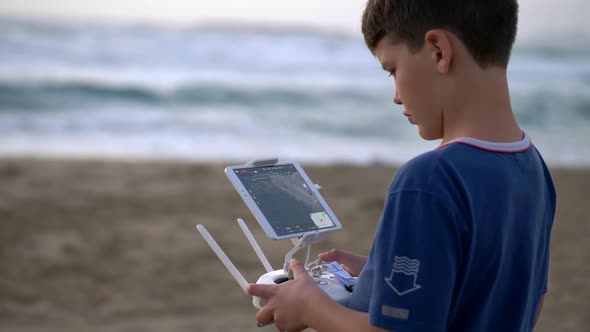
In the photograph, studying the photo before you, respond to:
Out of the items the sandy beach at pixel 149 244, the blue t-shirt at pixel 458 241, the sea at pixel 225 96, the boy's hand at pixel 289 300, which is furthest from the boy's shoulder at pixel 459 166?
the sea at pixel 225 96

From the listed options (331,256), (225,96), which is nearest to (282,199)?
(331,256)

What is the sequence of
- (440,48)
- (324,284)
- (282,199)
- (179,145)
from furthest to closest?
(179,145), (282,199), (324,284), (440,48)

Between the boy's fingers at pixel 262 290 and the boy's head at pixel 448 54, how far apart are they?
44 cm

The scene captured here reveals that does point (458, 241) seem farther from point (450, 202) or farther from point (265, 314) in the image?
point (265, 314)

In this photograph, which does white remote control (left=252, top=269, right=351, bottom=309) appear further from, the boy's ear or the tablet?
the boy's ear

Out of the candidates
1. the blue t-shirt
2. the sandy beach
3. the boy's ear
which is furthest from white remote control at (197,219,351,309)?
the sandy beach

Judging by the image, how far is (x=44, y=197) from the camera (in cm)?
730

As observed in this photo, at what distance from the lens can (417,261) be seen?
132 centimetres

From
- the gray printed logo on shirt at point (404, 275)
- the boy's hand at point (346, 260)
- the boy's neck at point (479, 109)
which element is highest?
the boy's neck at point (479, 109)

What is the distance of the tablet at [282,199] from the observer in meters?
1.73

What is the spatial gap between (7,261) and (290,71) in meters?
14.9

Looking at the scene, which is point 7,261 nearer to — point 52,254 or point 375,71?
point 52,254

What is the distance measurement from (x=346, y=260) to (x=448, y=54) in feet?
1.95

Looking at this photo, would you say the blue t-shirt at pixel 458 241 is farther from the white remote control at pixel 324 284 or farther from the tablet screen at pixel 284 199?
the tablet screen at pixel 284 199
